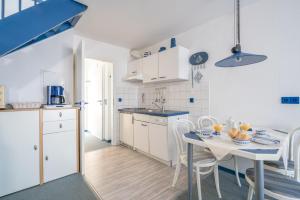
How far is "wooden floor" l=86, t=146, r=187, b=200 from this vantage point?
5.74 feet

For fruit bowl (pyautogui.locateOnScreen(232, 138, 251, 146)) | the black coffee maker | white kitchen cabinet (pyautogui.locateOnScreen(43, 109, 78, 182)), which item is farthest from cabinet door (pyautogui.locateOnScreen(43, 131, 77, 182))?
fruit bowl (pyautogui.locateOnScreen(232, 138, 251, 146))

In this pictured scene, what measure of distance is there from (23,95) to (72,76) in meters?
0.77

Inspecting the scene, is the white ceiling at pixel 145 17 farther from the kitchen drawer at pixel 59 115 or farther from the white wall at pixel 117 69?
the kitchen drawer at pixel 59 115

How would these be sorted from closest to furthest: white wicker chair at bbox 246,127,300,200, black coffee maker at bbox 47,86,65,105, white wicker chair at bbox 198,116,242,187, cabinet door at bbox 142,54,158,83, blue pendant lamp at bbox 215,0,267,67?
white wicker chair at bbox 246,127,300,200
blue pendant lamp at bbox 215,0,267,67
white wicker chair at bbox 198,116,242,187
black coffee maker at bbox 47,86,65,105
cabinet door at bbox 142,54,158,83

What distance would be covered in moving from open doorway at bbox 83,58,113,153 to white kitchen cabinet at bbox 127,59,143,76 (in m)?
0.44

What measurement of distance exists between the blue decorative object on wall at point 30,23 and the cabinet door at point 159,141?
1974 millimetres

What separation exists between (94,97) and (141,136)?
2.35 metres

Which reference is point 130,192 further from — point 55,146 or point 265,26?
point 265,26

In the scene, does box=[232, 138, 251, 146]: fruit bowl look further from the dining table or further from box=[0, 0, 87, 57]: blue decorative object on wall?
box=[0, 0, 87, 57]: blue decorative object on wall

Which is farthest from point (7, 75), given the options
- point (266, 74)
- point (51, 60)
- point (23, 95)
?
point (266, 74)

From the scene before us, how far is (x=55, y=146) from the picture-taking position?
2049mm

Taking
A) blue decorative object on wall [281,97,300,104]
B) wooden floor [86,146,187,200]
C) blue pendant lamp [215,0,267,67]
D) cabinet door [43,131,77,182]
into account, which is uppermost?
blue pendant lamp [215,0,267,67]

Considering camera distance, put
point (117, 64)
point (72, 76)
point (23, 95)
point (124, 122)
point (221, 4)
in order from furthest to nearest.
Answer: point (117, 64)
point (124, 122)
point (72, 76)
point (23, 95)
point (221, 4)

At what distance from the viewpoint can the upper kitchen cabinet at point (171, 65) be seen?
2619mm
